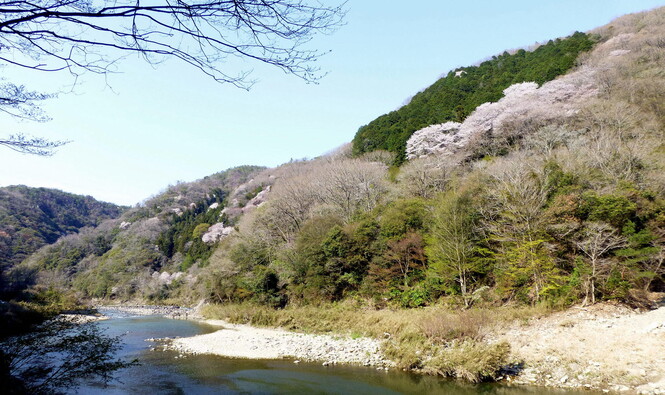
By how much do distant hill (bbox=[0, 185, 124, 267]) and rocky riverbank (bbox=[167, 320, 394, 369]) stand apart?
132 feet

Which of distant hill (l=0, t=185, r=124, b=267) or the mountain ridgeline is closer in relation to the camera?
the mountain ridgeline

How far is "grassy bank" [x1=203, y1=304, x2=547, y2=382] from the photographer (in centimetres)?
1020

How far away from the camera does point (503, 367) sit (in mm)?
10484

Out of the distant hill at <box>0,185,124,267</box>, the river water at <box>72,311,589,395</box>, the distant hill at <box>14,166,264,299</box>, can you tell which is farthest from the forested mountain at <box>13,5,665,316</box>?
the distant hill at <box>0,185,124,267</box>

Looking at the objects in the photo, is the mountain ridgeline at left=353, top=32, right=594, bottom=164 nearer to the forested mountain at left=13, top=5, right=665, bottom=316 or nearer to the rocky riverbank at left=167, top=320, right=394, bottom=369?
the forested mountain at left=13, top=5, right=665, bottom=316

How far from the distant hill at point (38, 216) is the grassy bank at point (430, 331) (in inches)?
1747

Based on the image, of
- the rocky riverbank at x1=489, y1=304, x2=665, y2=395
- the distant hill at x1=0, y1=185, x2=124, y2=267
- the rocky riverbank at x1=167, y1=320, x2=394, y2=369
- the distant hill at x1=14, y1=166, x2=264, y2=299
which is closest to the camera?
the rocky riverbank at x1=489, y1=304, x2=665, y2=395

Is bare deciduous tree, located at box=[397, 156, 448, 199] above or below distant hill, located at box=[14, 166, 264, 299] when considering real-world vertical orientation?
above

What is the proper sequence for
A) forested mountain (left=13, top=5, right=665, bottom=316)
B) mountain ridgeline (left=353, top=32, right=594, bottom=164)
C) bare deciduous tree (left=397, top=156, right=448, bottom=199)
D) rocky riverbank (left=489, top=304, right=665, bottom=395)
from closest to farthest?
rocky riverbank (left=489, top=304, right=665, bottom=395) → forested mountain (left=13, top=5, right=665, bottom=316) → bare deciduous tree (left=397, top=156, right=448, bottom=199) → mountain ridgeline (left=353, top=32, right=594, bottom=164)

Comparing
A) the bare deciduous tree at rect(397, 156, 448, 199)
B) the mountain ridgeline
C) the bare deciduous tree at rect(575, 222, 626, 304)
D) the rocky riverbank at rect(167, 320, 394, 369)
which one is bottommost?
the rocky riverbank at rect(167, 320, 394, 369)

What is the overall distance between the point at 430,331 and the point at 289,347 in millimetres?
6519

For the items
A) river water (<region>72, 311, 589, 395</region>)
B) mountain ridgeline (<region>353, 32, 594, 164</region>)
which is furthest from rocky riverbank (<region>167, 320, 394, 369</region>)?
mountain ridgeline (<region>353, 32, 594, 164</region>)

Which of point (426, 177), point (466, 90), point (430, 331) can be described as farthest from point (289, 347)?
point (466, 90)

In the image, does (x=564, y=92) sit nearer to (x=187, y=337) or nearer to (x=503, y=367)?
(x=503, y=367)
